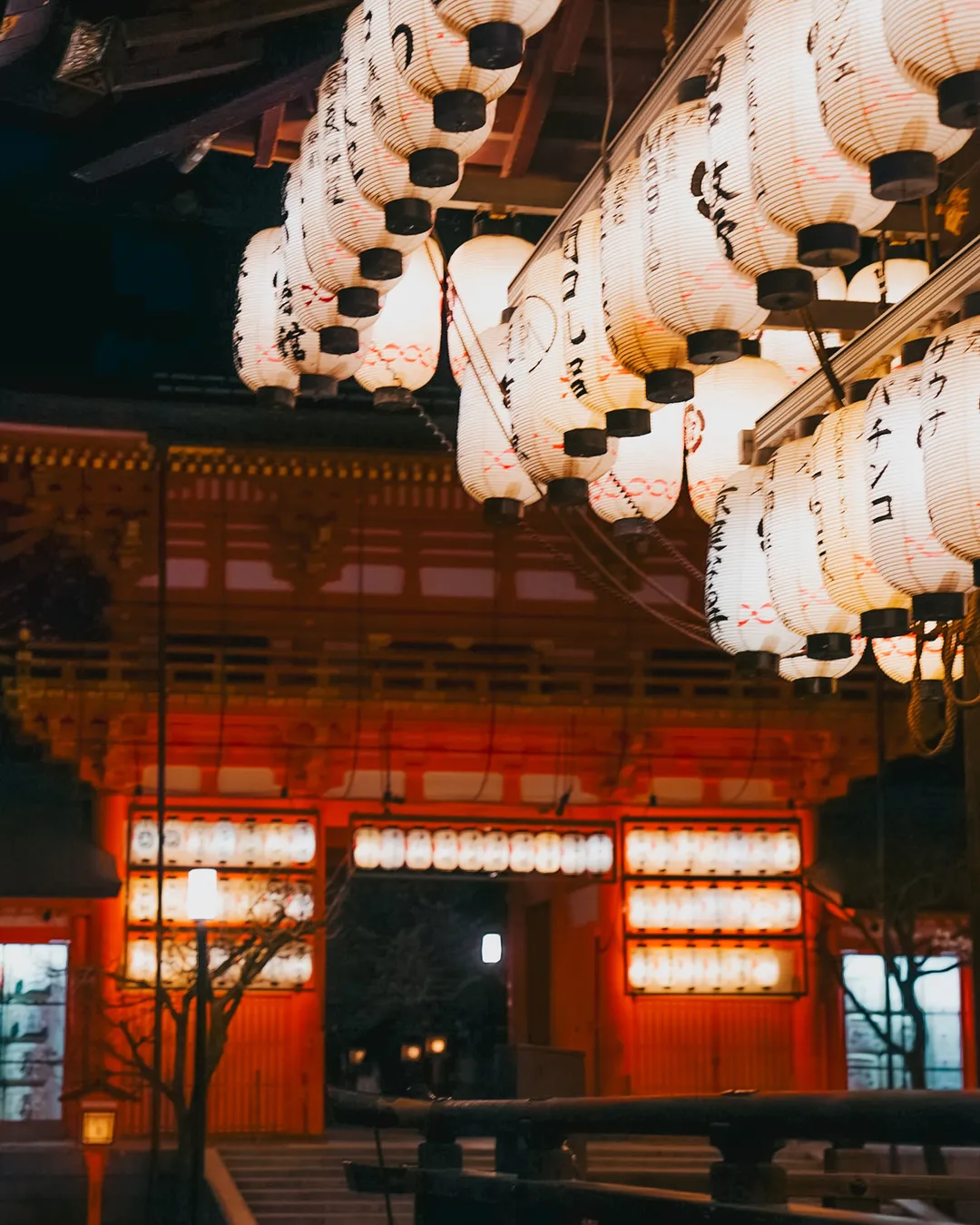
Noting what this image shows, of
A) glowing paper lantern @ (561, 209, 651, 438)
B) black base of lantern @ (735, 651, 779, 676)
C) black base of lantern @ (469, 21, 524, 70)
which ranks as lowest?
black base of lantern @ (735, 651, 779, 676)

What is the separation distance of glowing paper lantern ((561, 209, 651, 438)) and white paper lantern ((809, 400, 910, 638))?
523 millimetres

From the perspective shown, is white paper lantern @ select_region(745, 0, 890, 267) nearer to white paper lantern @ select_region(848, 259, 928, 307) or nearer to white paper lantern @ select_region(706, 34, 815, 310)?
white paper lantern @ select_region(706, 34, 815, 310)

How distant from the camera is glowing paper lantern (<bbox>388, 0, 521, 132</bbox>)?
418 centimetres

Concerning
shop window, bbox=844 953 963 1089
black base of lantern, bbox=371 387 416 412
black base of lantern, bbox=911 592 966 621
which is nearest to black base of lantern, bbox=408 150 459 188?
black base of lantern, bbox=911 592 966 621

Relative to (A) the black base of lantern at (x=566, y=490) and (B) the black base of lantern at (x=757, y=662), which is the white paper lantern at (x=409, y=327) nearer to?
(A) the black base of lantern at (x=566, y=490)

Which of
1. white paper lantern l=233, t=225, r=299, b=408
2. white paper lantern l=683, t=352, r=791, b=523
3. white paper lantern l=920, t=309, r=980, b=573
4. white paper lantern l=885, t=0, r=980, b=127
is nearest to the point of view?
white paper lantern l=885, t=0, r=980, b=127

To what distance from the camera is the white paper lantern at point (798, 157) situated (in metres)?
3.42

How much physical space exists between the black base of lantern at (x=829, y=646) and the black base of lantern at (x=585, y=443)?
2.82 feet

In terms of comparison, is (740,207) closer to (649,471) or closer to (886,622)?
(886,622)

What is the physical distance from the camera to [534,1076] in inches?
159

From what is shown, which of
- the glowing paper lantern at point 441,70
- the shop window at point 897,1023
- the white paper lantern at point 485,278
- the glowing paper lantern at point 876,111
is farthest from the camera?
the shop window at point 897,1023

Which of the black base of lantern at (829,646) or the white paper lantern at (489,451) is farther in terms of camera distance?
the white paper lantern at (489,451)

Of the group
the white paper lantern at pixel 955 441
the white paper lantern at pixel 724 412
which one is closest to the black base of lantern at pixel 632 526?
the white paper lantern at pixel 724 412

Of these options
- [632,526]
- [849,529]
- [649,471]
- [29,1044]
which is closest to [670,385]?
[849,529]
